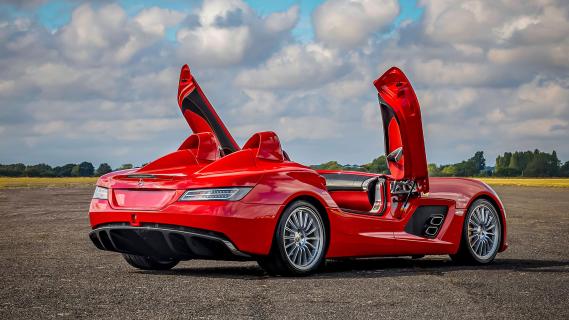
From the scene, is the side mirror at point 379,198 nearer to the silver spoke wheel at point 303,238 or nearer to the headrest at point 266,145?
the silver spoke wheel at point 303,238

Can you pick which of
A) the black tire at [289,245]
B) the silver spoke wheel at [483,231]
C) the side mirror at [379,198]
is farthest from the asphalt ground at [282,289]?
the side mirror at [379,198]

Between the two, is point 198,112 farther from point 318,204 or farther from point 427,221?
point 427,221

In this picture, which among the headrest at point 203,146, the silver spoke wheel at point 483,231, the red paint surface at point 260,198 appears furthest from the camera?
the silver spoke wheel at point 483,231

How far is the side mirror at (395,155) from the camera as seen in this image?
958cm

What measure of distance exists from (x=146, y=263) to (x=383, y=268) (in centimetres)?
265

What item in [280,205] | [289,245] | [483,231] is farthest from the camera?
[483,231]

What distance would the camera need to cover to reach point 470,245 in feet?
33.5

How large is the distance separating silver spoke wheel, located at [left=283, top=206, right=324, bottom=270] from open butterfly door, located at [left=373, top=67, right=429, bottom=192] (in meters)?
1.56

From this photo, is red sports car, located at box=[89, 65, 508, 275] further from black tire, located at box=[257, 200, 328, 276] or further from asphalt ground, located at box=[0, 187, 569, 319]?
asphalt ground, located at box=[0, 187, 569, 319]

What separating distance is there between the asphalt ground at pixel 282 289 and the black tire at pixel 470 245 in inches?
7.9

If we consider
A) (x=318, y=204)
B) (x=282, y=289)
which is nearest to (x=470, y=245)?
(x=318, y=204)

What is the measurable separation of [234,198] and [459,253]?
3.62 m

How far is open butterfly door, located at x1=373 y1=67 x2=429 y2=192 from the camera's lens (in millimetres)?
9234

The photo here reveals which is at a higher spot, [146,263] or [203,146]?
[203,146]
